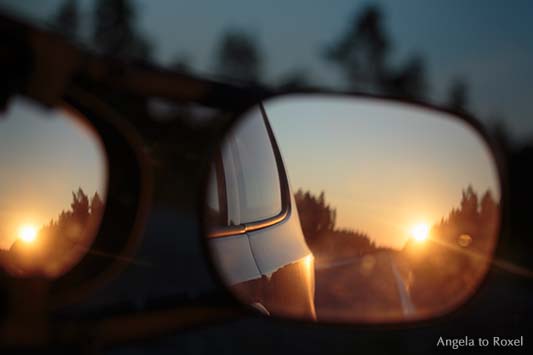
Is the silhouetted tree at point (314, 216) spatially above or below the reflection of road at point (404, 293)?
above

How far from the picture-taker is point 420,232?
192cm

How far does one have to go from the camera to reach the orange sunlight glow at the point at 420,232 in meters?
1.91

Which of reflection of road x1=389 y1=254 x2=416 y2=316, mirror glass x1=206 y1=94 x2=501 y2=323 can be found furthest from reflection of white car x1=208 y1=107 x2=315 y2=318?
reflection of road x1=389 y1=254 x2=416 y2=316

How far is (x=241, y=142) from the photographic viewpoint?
208 cm

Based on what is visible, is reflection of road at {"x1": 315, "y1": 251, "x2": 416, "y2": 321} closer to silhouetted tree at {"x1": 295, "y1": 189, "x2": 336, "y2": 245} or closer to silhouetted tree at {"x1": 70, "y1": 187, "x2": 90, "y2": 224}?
silhouetted tree at {"x1": 295, "y1": 189, "x2": 336, "y2": 245}

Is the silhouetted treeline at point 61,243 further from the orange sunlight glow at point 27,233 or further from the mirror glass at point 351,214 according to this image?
the mirror glass at point 351,214

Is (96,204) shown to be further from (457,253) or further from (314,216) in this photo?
(457,253)

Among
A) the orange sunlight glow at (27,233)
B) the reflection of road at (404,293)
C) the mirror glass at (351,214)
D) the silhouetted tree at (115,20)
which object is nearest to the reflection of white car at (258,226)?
the mirror glass at (351,214)

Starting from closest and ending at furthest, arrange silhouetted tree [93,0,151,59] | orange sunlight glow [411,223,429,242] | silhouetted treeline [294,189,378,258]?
silhouetted treeline [294,189,378,258] < orange sunlight glow [411,223,429,242] < silhouetted tree [93,0,151,59]

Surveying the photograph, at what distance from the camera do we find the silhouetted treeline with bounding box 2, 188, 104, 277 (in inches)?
65.7

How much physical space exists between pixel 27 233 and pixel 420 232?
1.17 m

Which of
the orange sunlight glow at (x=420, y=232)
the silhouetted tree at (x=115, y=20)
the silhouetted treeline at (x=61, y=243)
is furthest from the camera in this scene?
the silhouetted tree at (x=115, y=20)

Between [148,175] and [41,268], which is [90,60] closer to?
[148,175]

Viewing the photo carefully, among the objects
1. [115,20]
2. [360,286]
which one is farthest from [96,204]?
[115,20]
